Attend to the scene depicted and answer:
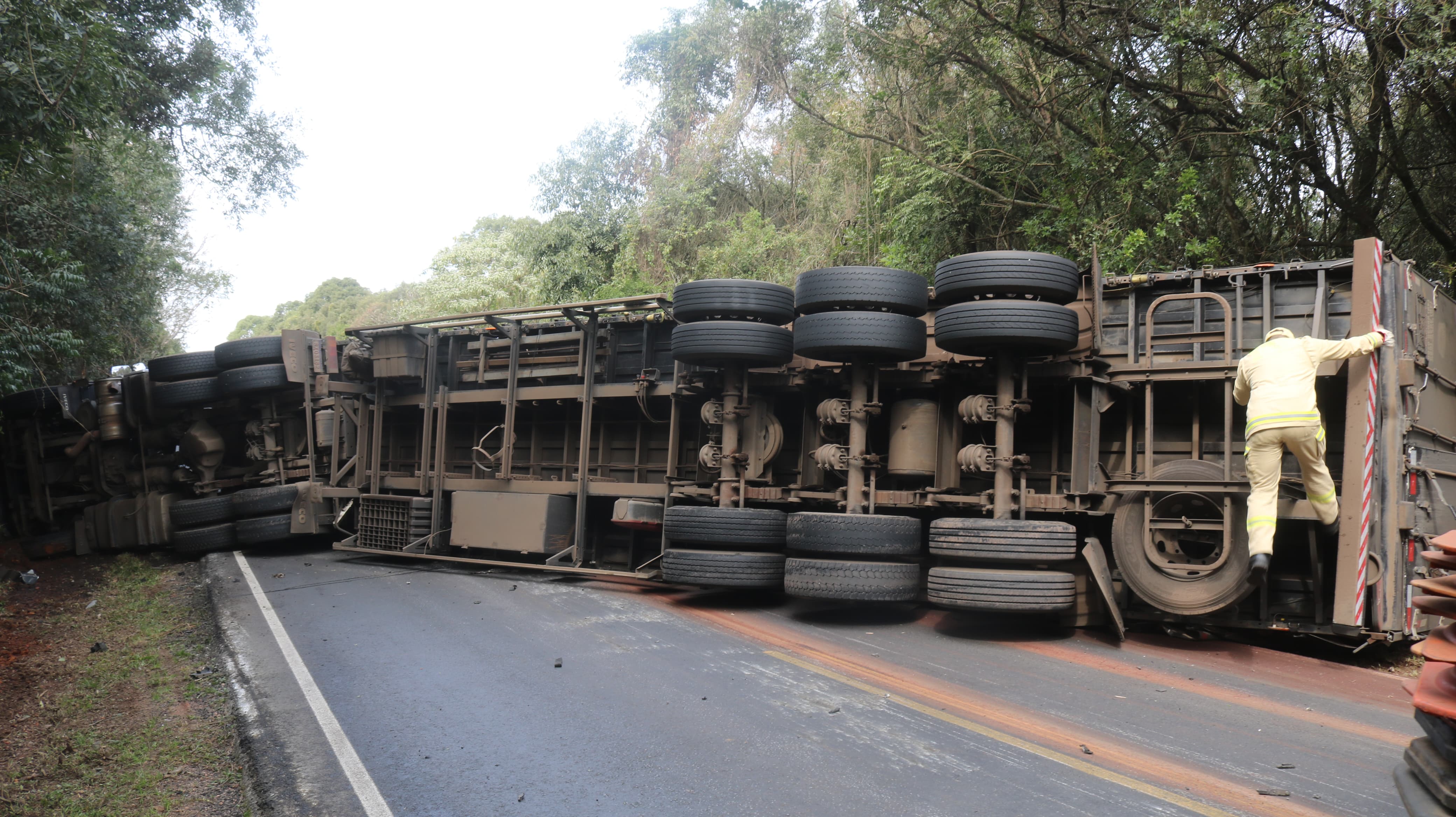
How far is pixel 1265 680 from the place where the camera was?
5938 millimetres

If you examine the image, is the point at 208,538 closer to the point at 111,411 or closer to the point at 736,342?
the point at 111,411

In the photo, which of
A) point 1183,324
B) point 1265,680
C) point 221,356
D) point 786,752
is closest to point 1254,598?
point 1265,680

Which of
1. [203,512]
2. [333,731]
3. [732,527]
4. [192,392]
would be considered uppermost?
[192,392]

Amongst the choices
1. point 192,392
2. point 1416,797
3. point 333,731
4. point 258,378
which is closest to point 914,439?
point 333,731

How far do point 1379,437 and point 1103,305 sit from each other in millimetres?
2158

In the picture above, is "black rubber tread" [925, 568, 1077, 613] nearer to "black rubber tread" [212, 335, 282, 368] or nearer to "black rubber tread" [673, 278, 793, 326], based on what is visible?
"black rubber tread" [673, 278, 793, 326]

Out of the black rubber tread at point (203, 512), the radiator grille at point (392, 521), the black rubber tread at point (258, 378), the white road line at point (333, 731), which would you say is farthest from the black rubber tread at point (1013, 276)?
the black rubber tread at point (203, 512)

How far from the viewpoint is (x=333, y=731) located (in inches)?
198

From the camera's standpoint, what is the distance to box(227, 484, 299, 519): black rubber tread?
13.0 m

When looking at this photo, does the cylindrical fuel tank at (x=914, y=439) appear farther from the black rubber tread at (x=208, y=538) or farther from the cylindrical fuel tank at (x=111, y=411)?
the cylindrical fuel tank at (x=111, y=411)

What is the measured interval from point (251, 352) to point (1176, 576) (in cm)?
1255

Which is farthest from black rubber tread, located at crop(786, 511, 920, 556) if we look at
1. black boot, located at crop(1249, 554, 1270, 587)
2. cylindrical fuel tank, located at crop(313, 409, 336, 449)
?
cylindrical fuel tank, located at crop(313, 409, 336, 449)

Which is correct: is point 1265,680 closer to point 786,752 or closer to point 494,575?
point 786,752

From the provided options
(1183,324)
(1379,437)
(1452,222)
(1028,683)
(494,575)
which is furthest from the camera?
(1452,222)
